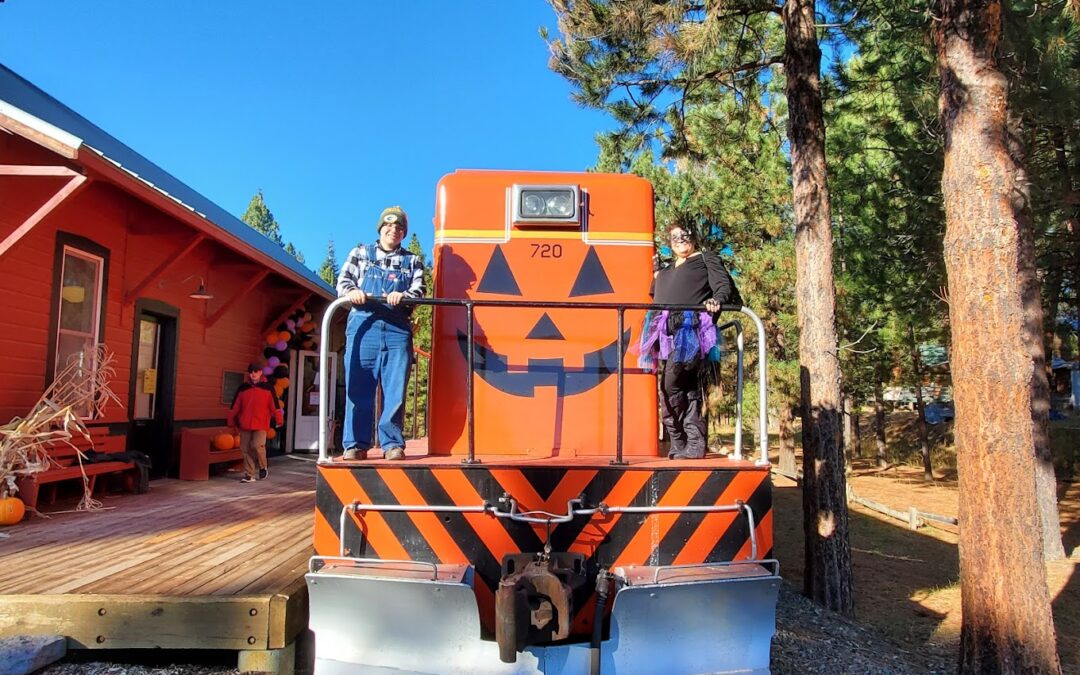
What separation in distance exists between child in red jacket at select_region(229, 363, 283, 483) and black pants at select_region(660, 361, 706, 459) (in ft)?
22.6

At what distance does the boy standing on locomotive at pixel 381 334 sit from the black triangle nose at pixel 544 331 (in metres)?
0.75

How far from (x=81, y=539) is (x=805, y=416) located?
6.51 m

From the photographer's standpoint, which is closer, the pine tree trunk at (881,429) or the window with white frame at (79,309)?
the window with white frame at (79,309)

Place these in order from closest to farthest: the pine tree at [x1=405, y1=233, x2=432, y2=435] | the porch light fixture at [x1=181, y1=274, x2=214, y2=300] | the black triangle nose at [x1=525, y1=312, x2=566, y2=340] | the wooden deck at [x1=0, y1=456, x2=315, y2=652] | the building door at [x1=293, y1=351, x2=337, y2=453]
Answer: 1. the wooden deck at [x1=0, y1=456, x2=315, y2=652]
2. the black triangle nose at [x1=525, y1=312, x2=566, y2=340]
3. the pine tree at [x1=405, y1=233, x2=432, y2=435]
4. the porch light fixture at [x1=181, y1=274, x2=214, y2=300]
5. the building door at [x1=293, y1=351, x2=337, y2=453]

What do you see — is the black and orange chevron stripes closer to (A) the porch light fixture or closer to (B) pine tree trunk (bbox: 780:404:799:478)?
(A) the porch light fixture

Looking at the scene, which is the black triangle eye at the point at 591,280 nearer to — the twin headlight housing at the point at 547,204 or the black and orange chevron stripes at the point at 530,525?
the twin headlight housing at the point at 547,204

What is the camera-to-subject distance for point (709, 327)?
3.94m

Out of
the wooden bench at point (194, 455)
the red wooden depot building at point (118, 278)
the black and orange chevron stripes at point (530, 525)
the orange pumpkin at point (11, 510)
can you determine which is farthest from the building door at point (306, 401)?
the black and orange chevron stripes at point (530, 525)

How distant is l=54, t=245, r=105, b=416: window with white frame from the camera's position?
761cm

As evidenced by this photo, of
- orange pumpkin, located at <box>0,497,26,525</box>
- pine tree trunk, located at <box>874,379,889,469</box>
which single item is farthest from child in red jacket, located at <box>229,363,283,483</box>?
pine tree trunk, located at <box>874,379,889,469</box>

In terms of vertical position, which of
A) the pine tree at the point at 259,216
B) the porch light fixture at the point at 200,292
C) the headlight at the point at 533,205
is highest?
the pine tree at the point at 259,216

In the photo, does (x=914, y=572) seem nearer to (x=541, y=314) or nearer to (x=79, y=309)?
(x=541, y=314)

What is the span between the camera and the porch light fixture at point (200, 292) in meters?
9.88

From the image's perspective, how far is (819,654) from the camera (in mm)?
5398
